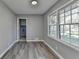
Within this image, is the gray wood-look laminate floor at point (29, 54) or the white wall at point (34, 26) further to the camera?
the white wall at point (34, 26)

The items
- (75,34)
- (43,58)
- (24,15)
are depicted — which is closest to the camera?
(75,34)

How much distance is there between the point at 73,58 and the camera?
9.33ft

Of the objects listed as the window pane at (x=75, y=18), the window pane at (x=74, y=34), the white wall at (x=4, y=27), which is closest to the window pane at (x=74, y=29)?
the window pane at (x=74, y=34)

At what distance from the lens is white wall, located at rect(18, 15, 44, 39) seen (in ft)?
29.0

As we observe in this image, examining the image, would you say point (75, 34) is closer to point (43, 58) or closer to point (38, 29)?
point (43, 58)

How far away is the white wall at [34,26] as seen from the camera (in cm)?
883

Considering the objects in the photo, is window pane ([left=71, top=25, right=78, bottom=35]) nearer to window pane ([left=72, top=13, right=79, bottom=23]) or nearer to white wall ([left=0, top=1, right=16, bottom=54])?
window pane ([left=72, top=13, right=79, bottom=23])

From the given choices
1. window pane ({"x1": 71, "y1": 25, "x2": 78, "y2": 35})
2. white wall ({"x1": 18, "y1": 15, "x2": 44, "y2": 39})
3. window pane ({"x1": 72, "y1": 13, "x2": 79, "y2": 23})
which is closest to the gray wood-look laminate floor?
window pane ({"x1": 71, "y1": 25, "x2": 78, "y2": 35})

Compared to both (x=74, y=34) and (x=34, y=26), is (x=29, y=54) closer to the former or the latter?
(x=74, y=34)

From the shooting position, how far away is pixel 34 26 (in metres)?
8.85

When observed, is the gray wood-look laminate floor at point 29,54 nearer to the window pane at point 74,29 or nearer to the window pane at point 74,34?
the window pane at point 74,34

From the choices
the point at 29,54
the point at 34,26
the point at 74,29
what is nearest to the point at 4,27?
the point at 29,54

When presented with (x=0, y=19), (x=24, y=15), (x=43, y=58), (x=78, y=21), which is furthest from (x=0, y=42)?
(x=24, y=15)

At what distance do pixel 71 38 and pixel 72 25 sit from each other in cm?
43
